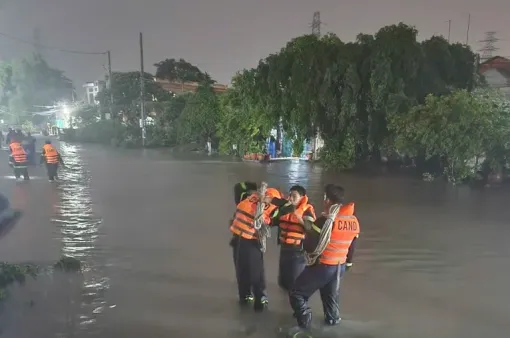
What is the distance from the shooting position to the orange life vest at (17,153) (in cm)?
1403

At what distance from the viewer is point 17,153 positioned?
46.5 ft

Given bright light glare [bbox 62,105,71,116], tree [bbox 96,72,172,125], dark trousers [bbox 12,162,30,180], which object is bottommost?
dark trousers [bbox 12,162,30,180]

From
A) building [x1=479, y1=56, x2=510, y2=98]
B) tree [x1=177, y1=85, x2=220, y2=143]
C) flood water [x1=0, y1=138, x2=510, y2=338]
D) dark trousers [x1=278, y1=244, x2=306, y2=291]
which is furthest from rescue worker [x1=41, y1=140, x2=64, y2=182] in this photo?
building [x1=479, y1=56, x2=510, y2=98]

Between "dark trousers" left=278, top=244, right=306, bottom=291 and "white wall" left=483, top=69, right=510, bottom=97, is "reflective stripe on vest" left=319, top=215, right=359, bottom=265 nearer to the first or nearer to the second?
"dark trousers" left=278, top=244, right=306, bottom=291

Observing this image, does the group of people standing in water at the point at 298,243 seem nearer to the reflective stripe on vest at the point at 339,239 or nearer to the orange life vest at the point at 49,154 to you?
the reflective stripe on vest at the point at 339,239

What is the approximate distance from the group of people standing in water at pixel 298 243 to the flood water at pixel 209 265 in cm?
36

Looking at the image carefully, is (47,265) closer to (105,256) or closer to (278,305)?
(105,256)

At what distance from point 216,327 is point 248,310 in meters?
0.51

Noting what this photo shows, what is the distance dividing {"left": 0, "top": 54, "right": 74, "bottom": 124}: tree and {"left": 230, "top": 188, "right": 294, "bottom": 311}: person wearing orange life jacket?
89.3 ft

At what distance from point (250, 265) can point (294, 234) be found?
0.57 metres

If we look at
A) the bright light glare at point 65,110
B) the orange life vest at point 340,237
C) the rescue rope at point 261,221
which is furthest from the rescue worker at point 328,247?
the bright light glare at point 65,110

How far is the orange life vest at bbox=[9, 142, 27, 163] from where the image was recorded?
1403 cm

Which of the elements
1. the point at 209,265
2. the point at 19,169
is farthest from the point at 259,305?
the point at 19,169

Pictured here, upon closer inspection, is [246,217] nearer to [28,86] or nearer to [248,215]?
[248,215]
